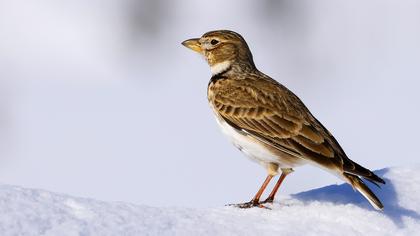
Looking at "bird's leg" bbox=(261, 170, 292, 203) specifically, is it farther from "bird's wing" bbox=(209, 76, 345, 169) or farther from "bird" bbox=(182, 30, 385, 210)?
"bird's wing" bbox=(209, 76, 345, 169)

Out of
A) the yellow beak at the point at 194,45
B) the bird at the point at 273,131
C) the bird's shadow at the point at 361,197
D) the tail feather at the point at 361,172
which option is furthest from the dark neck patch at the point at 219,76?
the tail feather at the point at 361,172

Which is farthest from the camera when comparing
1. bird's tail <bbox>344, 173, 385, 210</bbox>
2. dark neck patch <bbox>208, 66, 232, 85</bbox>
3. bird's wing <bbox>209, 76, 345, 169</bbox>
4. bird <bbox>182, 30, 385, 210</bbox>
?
dark neck patch <bbox>208, 66, 232, 85</bbox>

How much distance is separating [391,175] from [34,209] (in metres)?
3.39

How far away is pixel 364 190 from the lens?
809 cm

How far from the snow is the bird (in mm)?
187

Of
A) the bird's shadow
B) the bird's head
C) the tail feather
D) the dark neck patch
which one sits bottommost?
the bird's shadow

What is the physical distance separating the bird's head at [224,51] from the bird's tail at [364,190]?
234 centimetres

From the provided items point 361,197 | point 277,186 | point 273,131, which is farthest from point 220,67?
point 361,197

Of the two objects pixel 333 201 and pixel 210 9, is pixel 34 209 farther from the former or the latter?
pixel 210 9

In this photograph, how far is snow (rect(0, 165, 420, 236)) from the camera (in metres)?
6.82

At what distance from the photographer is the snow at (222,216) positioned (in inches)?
268

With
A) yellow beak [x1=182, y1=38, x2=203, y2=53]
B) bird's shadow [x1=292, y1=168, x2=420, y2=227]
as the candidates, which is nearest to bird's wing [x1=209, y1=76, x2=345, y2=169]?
bird's shadow [x1=292, y1=168, x2=420, y2=227]

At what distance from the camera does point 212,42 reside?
10.6m

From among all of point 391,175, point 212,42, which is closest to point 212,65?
point 212,42
